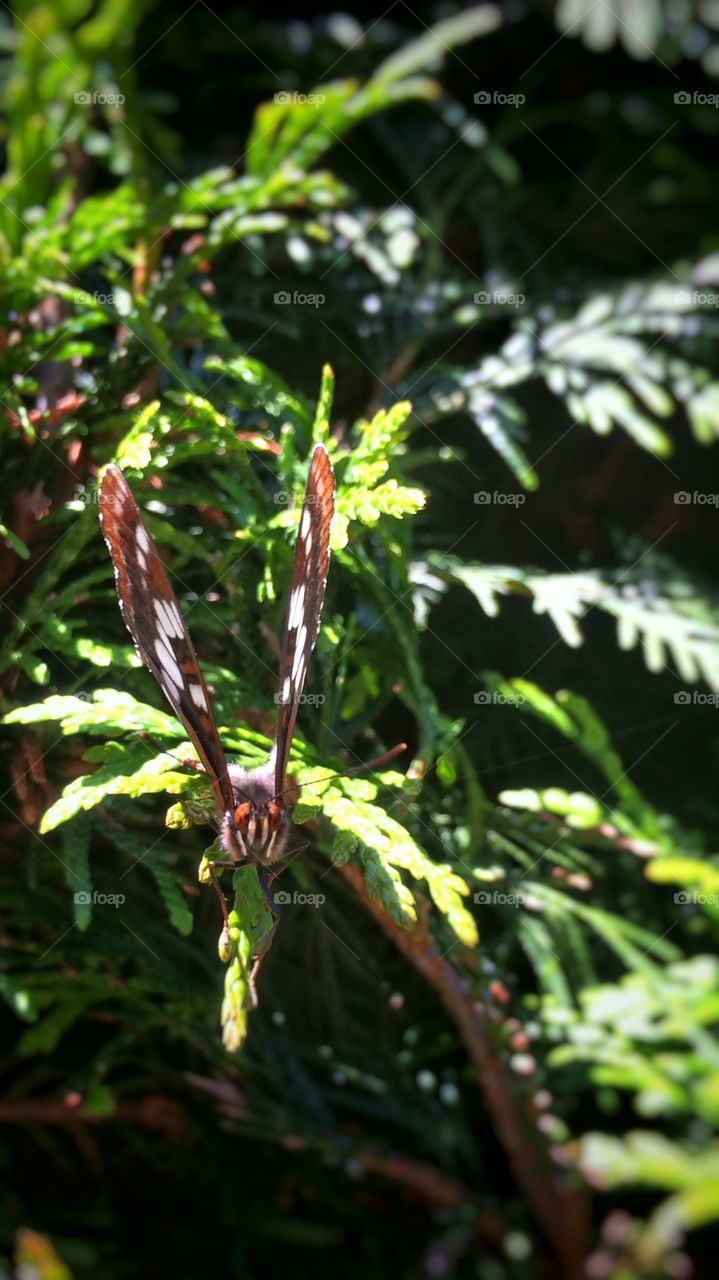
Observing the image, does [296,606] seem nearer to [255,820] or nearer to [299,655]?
[299,655]

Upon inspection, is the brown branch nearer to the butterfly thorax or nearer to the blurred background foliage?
the blurred background foliage

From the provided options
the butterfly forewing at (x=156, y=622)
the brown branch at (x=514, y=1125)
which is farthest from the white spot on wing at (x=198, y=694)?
the brown branch at (x=514, y=1125)

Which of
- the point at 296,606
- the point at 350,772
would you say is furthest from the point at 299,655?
the point at 350,772

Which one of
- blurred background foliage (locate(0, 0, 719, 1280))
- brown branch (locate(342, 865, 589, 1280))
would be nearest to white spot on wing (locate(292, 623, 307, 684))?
blurred background foliage (locate(0, 0, 719, 1280))

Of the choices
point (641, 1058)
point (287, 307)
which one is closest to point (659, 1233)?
point (641, 1058)

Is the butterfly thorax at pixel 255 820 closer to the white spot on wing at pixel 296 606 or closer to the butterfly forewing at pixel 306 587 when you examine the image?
the butterfly forewing at pixel 306 587

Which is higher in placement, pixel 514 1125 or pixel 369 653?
pixel 369 653

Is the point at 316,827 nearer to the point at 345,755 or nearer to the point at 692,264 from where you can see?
the point at 345,755
